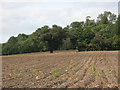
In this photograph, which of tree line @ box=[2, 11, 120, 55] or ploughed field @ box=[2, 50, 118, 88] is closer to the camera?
ploughed field @ box=[2, 50, 118, 88]

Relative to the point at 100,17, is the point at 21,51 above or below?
below

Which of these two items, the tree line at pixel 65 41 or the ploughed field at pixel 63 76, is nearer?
the ploughed field at pixel 63 76

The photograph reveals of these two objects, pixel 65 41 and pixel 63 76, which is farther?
pixel 65 41

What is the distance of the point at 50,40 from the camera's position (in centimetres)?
5406

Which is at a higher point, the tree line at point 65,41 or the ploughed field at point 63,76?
the tree line at point 65,41

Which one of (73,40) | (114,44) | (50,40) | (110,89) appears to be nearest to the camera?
(110,89)

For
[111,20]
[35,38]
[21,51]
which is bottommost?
[21,51]

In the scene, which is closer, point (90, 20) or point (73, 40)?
point (73, 40)

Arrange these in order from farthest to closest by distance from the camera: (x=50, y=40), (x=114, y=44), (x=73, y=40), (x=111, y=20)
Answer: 1. (x=111, y=20)
2. (x=73, y=40)
3. (x=50, y=40)
4. (x=114, y=44)

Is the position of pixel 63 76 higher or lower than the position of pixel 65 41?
lower

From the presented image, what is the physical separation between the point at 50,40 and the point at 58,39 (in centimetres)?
246

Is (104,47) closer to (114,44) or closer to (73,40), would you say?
(114,44)

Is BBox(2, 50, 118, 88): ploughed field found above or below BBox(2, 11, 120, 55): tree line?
below

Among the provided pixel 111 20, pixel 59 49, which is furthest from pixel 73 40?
pixel 111 20
